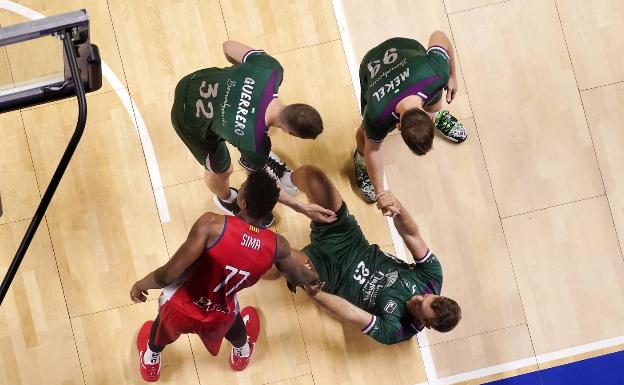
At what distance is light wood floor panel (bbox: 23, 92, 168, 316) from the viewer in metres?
5.31

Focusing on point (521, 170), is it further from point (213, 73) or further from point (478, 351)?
point (213, 73)

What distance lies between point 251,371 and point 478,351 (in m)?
1.83

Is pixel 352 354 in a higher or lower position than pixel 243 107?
lower

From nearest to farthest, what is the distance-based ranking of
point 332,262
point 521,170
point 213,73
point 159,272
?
point 159,272 < point 213,73 < point 332,262 < point 521,170

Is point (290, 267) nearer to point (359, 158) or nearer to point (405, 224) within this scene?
point (405, 224)

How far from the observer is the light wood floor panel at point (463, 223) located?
552 centimetres

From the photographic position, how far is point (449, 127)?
5.53 meters

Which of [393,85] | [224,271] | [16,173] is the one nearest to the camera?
[224,271]

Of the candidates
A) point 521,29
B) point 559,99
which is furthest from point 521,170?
point 521,29

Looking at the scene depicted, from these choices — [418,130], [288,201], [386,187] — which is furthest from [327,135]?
[418,130]

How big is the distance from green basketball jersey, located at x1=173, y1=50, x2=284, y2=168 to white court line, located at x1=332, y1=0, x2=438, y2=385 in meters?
1.42

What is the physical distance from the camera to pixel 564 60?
5.75 metres

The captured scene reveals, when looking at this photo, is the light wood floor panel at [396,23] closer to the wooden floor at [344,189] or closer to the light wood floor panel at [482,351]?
the wooden floor at [344,189]

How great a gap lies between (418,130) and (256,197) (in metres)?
1.03
